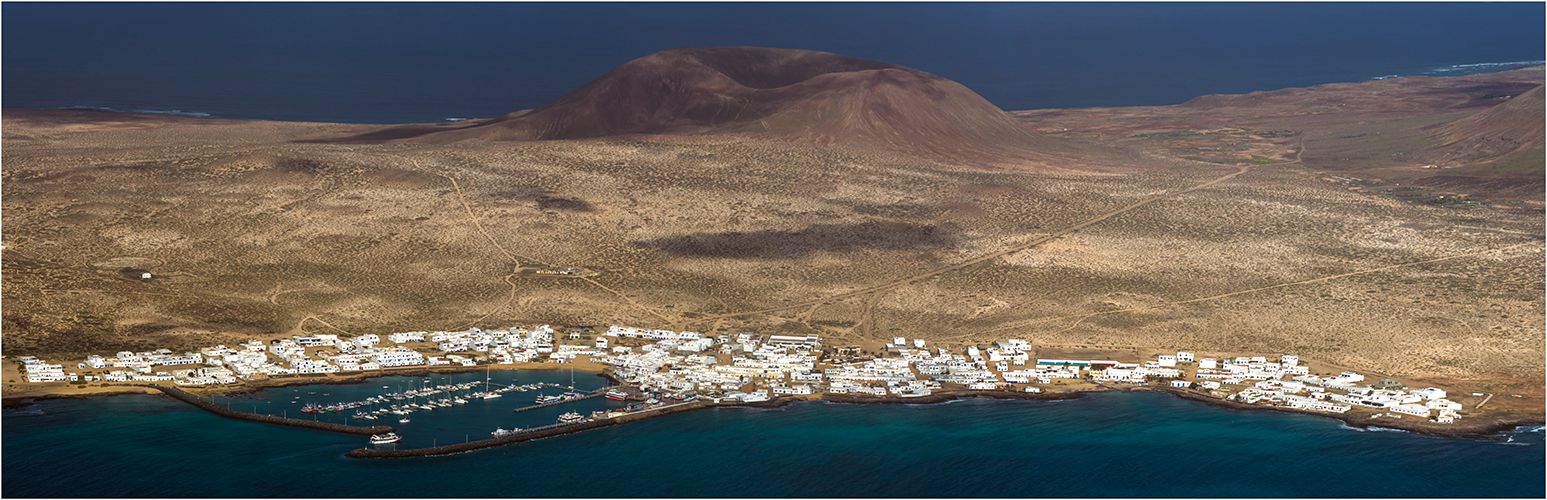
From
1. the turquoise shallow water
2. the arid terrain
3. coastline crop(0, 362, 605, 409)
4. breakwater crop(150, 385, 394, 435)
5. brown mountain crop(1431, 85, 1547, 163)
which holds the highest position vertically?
brown mountain crop(1431, 85, 1547, 163)

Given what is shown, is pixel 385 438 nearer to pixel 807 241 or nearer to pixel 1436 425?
pixel 807 241

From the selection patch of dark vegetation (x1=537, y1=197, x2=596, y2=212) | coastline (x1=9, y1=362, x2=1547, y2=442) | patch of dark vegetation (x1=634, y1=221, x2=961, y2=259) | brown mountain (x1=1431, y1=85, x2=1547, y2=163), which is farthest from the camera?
brown mountain (x1=1431, y1=85, x2=1547, y2=163)

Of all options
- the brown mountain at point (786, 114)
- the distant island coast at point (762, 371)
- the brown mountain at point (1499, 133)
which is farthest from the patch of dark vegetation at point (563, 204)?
the brown mountain at point (1499, 133)

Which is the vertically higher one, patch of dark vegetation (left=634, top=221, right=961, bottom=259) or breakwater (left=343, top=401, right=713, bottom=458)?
patch of dark vegetation (left=634, top=221, right=961, bottom=259)

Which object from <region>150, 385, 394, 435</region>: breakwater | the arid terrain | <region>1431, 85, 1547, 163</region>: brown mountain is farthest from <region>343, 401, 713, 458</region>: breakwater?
<region>1431, 85, 1547, 163</region>: brown mountain

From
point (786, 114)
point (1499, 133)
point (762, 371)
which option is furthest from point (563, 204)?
point (1499, 133)

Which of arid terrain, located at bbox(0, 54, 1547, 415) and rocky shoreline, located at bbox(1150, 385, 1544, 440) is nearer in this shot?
rocky shoreline, located at bbox(1150, 385, 1544, 440)

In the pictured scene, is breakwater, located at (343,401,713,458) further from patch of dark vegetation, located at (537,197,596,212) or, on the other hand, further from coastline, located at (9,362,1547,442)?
patch of dark vegetation, located at (537,197,596,212)
